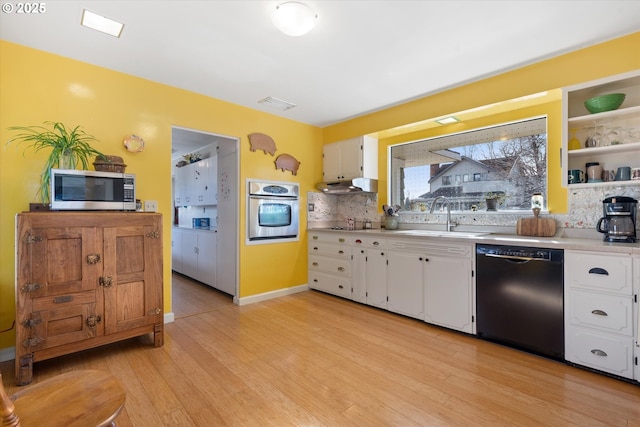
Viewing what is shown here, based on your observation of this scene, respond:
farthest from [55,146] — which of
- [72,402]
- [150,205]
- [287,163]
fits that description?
[287,163]

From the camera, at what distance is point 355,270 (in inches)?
150

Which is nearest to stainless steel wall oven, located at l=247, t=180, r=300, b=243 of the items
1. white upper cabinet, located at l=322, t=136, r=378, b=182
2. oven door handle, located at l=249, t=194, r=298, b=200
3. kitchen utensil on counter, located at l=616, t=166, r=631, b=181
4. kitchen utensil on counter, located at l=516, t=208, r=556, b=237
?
oven door handle, located at l=249, t=194, r=298, b=200

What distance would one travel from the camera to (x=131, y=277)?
8.17 ft

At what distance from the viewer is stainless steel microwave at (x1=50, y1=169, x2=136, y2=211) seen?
2.24 m

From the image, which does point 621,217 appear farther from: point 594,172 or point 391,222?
point 391,222

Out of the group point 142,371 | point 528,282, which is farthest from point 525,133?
point 142,371

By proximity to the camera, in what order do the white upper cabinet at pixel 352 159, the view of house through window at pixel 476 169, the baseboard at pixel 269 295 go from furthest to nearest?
the white upper cabinet at pixel 352 159, the baseboard at pixel 269 295, the view of house through window at pixel 476 169

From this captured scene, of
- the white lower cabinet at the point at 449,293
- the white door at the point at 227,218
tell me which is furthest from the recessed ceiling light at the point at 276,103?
the white lower cabinet at the point at 449,293

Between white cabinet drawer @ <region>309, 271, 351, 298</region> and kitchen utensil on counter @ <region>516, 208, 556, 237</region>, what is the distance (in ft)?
6.79

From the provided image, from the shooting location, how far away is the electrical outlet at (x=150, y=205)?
9.94ft

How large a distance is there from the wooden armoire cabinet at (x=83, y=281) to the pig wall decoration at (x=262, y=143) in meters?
1.72

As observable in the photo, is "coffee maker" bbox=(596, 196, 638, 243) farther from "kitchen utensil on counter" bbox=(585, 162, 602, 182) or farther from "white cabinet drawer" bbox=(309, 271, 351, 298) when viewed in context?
"white cabinet drawer" bbox=(309, 271, 351, 298)

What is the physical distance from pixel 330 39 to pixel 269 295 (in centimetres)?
318

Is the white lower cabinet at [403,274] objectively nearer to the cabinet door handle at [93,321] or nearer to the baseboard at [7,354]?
the cabinet door handle at [93,321]
